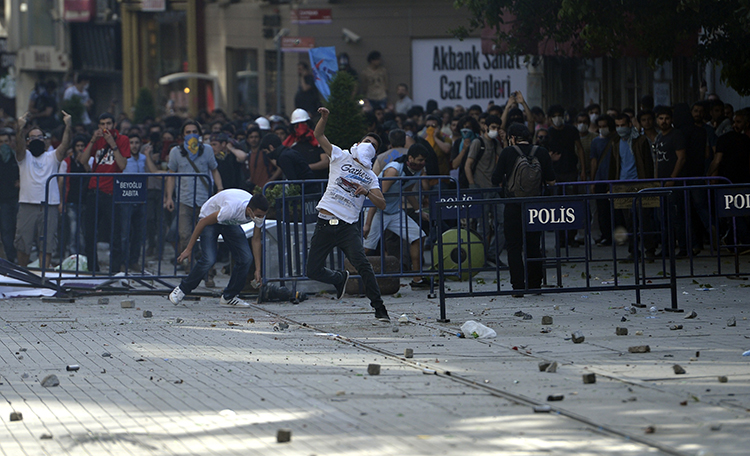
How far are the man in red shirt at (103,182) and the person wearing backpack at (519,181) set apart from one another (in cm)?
431

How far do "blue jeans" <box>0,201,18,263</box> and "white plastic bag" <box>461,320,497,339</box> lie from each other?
25.2ft

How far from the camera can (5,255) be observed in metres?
14.7

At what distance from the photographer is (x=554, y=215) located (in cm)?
1007

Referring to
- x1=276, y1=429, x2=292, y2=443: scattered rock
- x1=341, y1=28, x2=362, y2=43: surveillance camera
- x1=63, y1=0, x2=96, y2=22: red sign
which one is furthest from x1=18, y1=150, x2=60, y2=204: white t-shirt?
x1=63, y1=0, x2=96, y2=22: red sign

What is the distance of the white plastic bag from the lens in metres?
8.97

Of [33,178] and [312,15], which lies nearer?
[33,178]

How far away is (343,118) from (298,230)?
5.75 m

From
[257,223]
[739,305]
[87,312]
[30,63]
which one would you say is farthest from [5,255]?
[30,63]

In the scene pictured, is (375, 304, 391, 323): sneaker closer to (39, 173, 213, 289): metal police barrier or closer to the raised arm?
the raised arm

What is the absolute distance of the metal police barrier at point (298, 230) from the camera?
37.3 feet

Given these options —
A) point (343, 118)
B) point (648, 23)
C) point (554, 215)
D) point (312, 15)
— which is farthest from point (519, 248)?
point (312, 15)

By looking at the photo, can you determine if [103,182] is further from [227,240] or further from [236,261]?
[236,261]

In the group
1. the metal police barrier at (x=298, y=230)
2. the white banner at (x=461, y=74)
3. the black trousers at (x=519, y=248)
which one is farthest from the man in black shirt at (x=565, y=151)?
the white banner at (x=461, y=74)

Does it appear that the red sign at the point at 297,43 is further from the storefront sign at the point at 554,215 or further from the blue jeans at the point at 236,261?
the storefront sign at the point at 554,215
